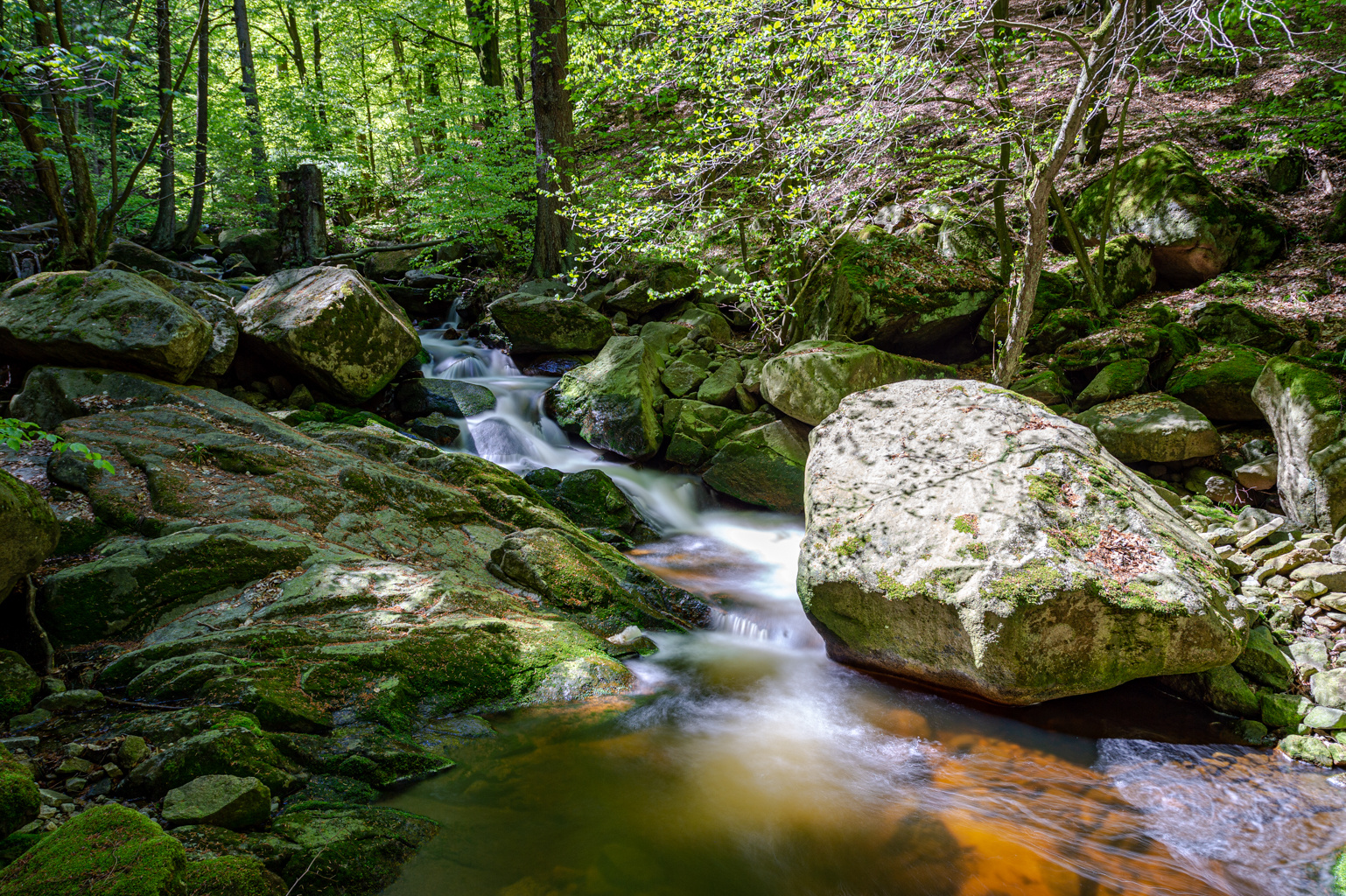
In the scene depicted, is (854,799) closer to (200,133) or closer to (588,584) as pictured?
(588,584)

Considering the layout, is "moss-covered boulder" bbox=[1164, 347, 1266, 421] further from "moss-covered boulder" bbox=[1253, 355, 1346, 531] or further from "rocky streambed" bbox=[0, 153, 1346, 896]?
"moss-covered boulder" bbox=[1253, 355, 1346, 531]

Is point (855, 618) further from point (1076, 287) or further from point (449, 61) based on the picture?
point (449, 61)

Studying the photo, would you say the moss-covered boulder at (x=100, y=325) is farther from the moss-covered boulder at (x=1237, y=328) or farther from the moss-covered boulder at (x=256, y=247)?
the moss-covered boulder at (x=1237, y=328)

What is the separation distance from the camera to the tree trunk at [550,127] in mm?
11008

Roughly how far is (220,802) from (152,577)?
1.88 meters

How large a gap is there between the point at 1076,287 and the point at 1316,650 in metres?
7.06

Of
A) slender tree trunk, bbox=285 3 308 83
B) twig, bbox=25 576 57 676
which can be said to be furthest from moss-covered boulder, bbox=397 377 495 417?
slender tree trunk, bbox=285 3 308 83

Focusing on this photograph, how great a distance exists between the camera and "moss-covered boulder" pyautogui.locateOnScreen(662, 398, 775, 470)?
905cm

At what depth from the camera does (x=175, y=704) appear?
288cm

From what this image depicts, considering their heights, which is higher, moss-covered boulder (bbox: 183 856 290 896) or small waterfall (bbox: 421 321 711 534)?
small waterfall (bbox: 421 321 711 534)

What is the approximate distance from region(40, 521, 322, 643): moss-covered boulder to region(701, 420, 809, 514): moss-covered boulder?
5.52 metres

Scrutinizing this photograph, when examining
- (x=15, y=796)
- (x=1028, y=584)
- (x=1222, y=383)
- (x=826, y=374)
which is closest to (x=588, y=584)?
(x=1028, y=584)

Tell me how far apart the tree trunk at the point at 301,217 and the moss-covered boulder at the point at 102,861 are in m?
14.4

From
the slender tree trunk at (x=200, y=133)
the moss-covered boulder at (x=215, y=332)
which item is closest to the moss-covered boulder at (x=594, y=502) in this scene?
the moss-covered boulder at (x=215, y=332)
